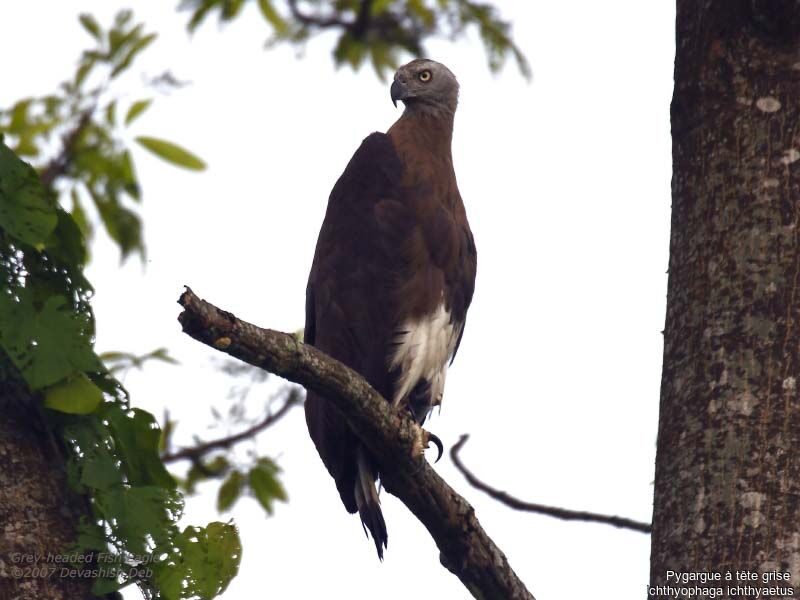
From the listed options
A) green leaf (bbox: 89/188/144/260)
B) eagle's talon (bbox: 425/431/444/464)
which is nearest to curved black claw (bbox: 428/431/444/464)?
eagle's talon (bbox: 425/431/444/464)

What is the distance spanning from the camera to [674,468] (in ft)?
7.06

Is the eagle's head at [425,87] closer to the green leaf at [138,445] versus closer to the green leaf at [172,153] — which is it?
the green leaf at [172,153]

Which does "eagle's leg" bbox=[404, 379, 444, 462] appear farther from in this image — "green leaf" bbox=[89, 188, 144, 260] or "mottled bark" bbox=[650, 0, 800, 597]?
"mottled bark" bbox=[650, 0, 800, 597]

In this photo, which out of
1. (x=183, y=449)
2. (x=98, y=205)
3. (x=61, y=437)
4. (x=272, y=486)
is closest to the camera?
(x=61, y=437)

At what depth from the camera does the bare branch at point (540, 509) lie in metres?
2.59

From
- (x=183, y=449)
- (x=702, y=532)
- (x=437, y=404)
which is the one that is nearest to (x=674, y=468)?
(x=702, y=532)

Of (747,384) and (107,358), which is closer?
(747,384)

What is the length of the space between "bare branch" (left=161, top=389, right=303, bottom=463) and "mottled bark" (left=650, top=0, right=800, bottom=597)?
1.65 meters

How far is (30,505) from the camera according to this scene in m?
2.11

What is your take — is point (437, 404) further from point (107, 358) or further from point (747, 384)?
point (747, 384)

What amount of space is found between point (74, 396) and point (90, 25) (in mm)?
1671

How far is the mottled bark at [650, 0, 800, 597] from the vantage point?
6.69 feet

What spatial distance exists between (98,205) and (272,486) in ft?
3.61

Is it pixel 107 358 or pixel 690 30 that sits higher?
pixel 690 30
